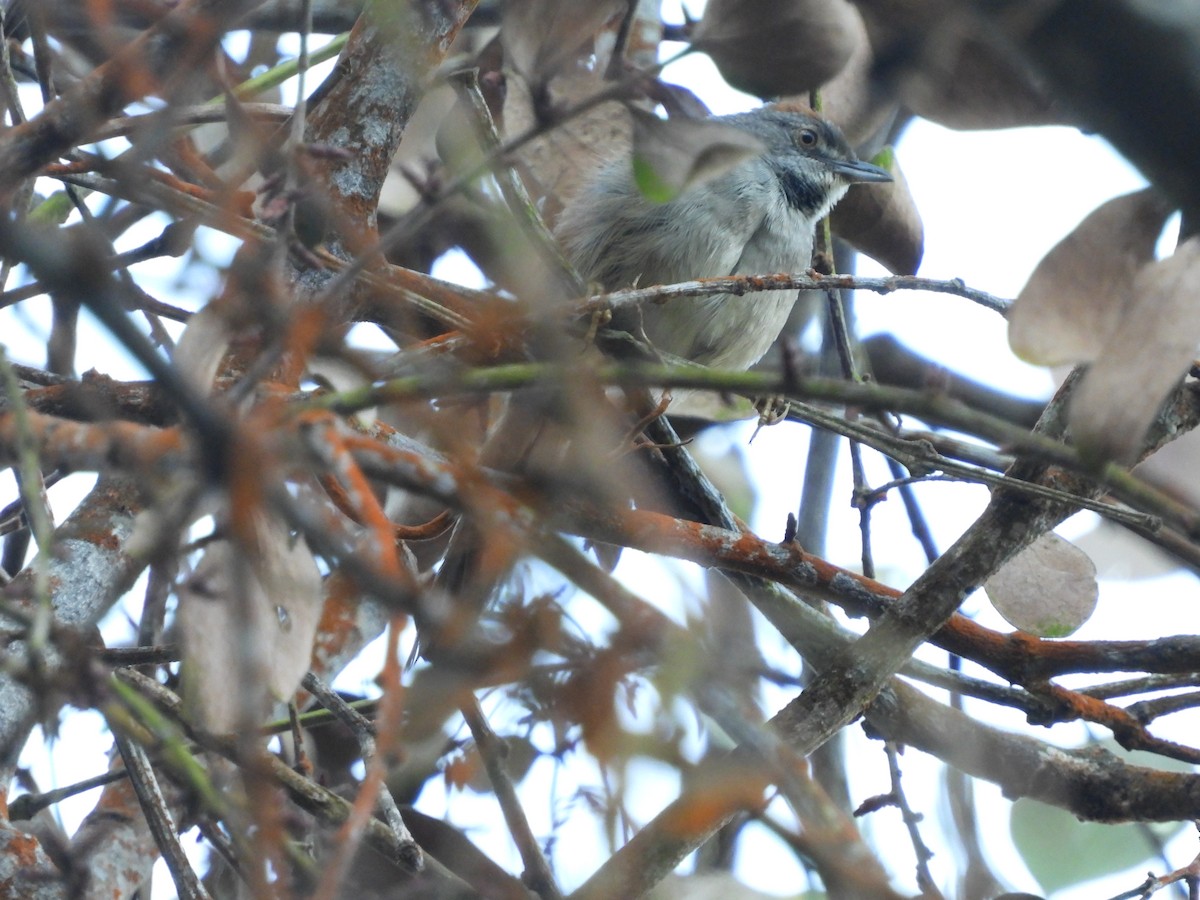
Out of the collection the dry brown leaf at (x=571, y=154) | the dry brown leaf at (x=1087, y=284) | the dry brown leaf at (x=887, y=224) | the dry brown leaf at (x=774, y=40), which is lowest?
the dry brown leaf at (x=1087, y=284)

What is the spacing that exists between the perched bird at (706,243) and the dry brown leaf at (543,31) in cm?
222

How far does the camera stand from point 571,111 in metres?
1.15

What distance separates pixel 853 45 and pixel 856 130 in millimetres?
1764

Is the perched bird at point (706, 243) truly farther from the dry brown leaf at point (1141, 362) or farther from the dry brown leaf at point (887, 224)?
the dry brown leaf at point (1141, 362)

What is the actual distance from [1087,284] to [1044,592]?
2.99 ft

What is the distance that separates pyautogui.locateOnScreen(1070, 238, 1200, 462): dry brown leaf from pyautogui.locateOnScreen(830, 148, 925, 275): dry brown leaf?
1.77 metres

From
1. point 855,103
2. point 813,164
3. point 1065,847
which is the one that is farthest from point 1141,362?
point 813,164


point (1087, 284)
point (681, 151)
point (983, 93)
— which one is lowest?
point (1087, 284)

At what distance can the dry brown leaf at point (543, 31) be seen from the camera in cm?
132

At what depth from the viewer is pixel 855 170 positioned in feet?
13.6

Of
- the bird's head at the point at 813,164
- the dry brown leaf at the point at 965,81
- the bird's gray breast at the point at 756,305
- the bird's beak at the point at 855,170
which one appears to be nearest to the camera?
the dry brown leaf at the point at 965,81

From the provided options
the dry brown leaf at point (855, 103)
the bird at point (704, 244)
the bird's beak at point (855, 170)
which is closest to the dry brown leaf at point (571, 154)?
the bird at point (704, 244)

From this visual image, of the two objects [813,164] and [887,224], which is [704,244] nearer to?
[887,224]

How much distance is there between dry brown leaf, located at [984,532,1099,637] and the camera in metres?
2.02
